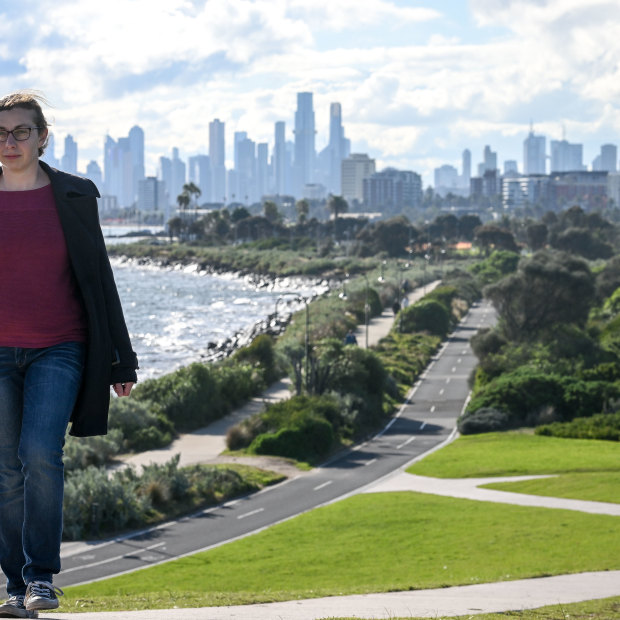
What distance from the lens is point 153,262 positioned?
195 metres

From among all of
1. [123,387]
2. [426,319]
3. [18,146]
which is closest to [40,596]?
[123,387]

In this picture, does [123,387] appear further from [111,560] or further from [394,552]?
[111,560]

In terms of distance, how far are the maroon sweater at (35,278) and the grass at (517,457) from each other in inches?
1177

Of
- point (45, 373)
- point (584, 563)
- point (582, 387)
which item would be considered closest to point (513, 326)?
point (582, 387)

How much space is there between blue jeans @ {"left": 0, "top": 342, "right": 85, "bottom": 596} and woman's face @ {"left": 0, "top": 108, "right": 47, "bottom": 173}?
1.00 meters

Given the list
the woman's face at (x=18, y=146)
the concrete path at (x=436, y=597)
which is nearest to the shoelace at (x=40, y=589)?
the concrete path at (x=436, y=597)

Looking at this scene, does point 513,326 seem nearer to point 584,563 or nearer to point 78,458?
point 78,458

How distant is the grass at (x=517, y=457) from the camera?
34.9m

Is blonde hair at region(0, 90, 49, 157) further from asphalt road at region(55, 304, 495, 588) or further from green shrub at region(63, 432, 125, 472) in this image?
green shrub at region(63, 432, 125, 472)

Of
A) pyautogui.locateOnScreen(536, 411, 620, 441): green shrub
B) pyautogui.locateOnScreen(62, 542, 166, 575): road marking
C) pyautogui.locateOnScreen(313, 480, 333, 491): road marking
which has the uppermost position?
pyautogui.locateOnScreen(62, 542, 166, 575): road marking

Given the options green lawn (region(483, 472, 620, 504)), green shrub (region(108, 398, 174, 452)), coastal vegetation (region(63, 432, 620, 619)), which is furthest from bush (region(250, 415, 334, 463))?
green lawn (region(483, 472, 620, 504))

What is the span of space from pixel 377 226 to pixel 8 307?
162 metres

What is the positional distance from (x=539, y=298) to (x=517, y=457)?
27515mm

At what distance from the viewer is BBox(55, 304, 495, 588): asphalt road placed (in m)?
26.0
